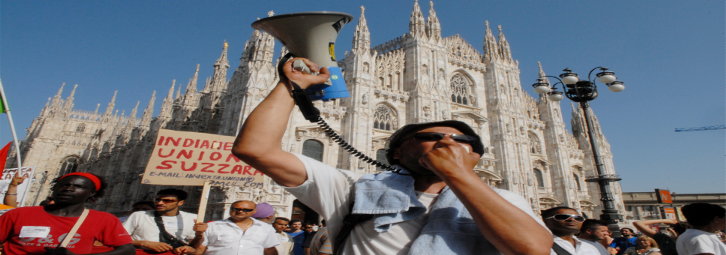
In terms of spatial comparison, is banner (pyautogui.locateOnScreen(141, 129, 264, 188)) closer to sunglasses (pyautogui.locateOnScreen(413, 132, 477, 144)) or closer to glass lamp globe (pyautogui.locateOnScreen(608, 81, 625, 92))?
sunglasses (pyautogui.locateOnScreen(413, 132, 477, 144))

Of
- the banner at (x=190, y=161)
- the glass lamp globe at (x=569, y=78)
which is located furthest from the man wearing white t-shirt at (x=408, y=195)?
the glass lamp globe at (x=569, y=78)

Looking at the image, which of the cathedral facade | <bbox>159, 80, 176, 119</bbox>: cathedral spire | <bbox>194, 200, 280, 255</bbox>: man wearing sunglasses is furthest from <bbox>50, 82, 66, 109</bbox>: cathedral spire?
<bbox>194, 200, 280, 255</bbox>: man wearing sunglasses

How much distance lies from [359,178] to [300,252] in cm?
542

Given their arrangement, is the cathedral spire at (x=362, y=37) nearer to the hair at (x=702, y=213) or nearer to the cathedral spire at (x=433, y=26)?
the cathedral spire at (x=433, y=26)

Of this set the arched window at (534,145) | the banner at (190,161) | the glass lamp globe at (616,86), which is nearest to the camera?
the banner at (190,161)

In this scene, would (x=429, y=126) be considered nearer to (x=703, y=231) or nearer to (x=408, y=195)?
(x=408, y=195)

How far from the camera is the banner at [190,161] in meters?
6.11

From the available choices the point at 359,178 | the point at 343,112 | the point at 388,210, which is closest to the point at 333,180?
the point at 359,178

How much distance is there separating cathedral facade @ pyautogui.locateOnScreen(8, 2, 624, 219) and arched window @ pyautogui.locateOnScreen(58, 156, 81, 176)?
14.4ft

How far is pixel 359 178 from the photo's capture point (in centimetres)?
151

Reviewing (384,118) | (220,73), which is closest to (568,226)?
(384,118)

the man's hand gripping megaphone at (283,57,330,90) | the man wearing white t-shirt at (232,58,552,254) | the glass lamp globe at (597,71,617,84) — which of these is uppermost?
the glass lamp globe at (597,71,617,84)

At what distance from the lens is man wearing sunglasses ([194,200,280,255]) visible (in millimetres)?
3787

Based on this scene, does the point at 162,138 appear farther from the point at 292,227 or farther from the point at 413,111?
the point at 413,111
